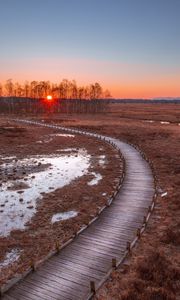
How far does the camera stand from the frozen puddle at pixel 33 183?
80.3 ft

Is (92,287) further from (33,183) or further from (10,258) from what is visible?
(33,183)

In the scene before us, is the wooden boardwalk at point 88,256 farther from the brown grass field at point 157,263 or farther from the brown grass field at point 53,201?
the brown grass field at point 53,201

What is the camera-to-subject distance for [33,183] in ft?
110

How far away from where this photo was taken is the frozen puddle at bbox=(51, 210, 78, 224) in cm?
2423

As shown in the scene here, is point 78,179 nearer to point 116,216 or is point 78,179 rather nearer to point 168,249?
point 116,216

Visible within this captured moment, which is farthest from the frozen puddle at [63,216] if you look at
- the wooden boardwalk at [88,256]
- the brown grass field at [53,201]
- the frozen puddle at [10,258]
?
the frozen puddle at [10,258]

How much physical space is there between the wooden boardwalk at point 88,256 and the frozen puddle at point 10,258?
2.51m

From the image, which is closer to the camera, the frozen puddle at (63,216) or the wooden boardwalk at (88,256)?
A: the wooden boardwalk at (88,256)

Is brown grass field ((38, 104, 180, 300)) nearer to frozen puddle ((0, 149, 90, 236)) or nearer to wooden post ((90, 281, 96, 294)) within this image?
wooden post ((90, 281, 96, 294))

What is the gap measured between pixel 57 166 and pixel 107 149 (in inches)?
556

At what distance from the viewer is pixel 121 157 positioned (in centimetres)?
4469

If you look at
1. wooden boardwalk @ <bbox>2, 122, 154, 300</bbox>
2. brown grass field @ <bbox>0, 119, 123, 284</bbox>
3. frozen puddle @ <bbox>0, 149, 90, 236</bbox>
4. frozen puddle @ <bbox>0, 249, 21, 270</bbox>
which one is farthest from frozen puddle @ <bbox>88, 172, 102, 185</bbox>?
frozen puddle @ <bbox>0, 249, 21, 270</bbox>

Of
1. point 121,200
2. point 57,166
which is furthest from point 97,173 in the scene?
point 121,200

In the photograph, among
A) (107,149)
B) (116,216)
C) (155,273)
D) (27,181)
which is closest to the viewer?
(155,273)
